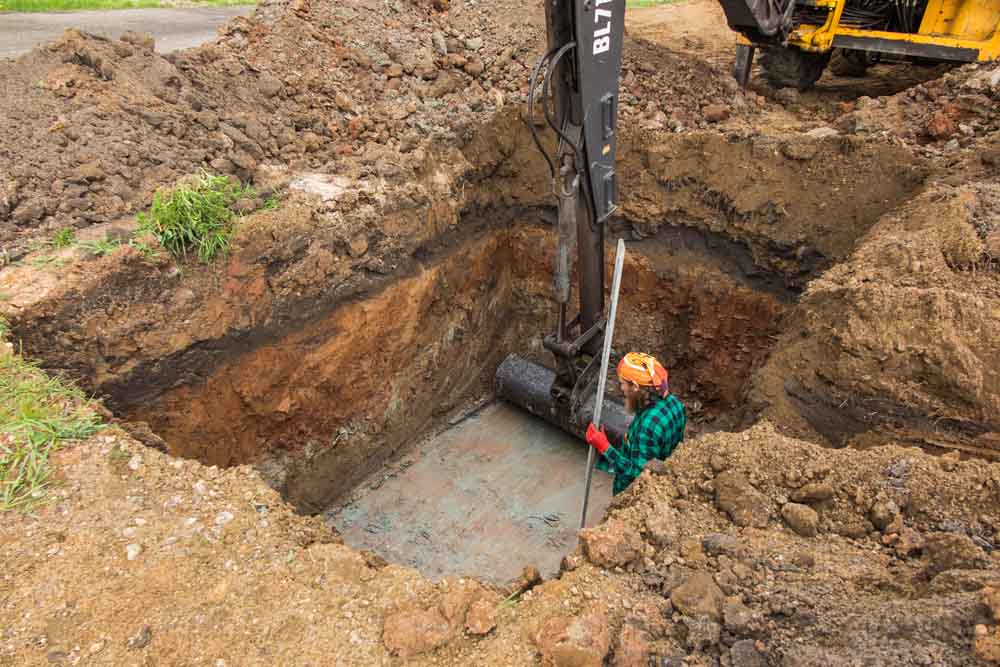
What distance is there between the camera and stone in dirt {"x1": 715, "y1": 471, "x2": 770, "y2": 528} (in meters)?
2.51

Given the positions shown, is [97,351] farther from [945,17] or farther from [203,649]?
[945,17]

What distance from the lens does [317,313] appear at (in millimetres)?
4727

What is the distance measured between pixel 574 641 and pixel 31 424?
2.69 metres

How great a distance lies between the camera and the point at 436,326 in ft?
18.8

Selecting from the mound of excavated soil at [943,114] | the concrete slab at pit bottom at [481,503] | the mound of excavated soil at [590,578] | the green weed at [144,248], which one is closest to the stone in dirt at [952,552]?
the mound of excavated soil at [590,578]

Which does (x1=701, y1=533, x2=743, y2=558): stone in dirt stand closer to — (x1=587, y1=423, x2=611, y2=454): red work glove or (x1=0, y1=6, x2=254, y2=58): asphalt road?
(x1=587, y1=423, x2=611, y2=454): red work glove

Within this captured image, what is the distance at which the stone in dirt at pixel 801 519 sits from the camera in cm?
243

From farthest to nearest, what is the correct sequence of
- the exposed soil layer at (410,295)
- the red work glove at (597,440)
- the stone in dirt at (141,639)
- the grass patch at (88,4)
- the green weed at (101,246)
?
1. the grass patch at (88,4)
2. the exposed soil layer at (410,295)
3. the green weed at (101,246)
4. the red work glove at (597,440)
5. the stone in dirt at (141,639)

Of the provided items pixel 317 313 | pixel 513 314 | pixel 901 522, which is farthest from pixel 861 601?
pixel 513 314

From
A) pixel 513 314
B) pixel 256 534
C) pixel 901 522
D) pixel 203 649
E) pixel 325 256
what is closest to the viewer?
pixel 203 649

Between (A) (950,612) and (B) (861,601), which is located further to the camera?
(B) (861,601)

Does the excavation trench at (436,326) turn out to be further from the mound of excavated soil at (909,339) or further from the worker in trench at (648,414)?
the worker in trench at (648,414)

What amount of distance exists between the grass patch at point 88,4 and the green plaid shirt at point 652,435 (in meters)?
11.4

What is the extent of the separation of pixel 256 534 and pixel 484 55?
5488 mm
